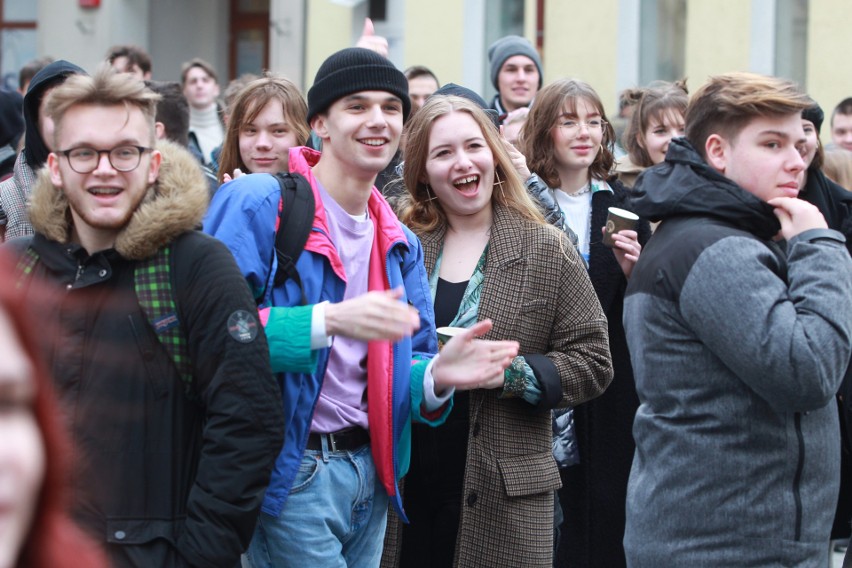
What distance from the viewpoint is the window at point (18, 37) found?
1770 centimetres

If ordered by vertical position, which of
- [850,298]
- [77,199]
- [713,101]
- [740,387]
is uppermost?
[713,101]

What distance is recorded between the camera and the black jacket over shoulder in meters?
3.11

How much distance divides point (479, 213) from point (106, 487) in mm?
2086

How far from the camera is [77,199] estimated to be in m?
3.33

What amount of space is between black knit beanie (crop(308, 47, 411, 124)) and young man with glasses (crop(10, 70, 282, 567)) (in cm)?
81

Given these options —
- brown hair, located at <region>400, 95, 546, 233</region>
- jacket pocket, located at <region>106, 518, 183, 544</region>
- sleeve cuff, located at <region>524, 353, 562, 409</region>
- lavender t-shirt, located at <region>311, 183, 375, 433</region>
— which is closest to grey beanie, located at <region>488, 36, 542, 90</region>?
brown hair, located at <region>400, 95, 546, 233</region>

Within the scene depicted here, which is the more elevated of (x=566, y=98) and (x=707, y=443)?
(x=566, y=98)

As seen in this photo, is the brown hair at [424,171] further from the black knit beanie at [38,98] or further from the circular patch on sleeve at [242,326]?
the circular patch on sleeve at [242,326]

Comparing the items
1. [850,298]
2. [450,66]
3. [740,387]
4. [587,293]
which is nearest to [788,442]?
[740,387]

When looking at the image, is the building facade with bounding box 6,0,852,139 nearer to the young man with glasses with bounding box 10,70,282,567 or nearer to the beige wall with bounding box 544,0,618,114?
the beige wall with bounding box 544,0,618,114

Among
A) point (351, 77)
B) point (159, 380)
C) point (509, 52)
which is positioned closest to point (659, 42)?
point (509, 52)

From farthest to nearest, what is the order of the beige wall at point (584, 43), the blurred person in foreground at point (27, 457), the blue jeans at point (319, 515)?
the beige wall at point (584, 43)
the blue jeans at point (319, 515)
the blurred person in foreground at point (27, 457)

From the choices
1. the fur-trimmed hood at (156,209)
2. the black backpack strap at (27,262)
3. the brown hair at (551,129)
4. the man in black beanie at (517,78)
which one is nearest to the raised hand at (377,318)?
the fur-trimmed hood at (156,209)

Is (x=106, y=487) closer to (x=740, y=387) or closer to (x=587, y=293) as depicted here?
(x=740, y=387)
